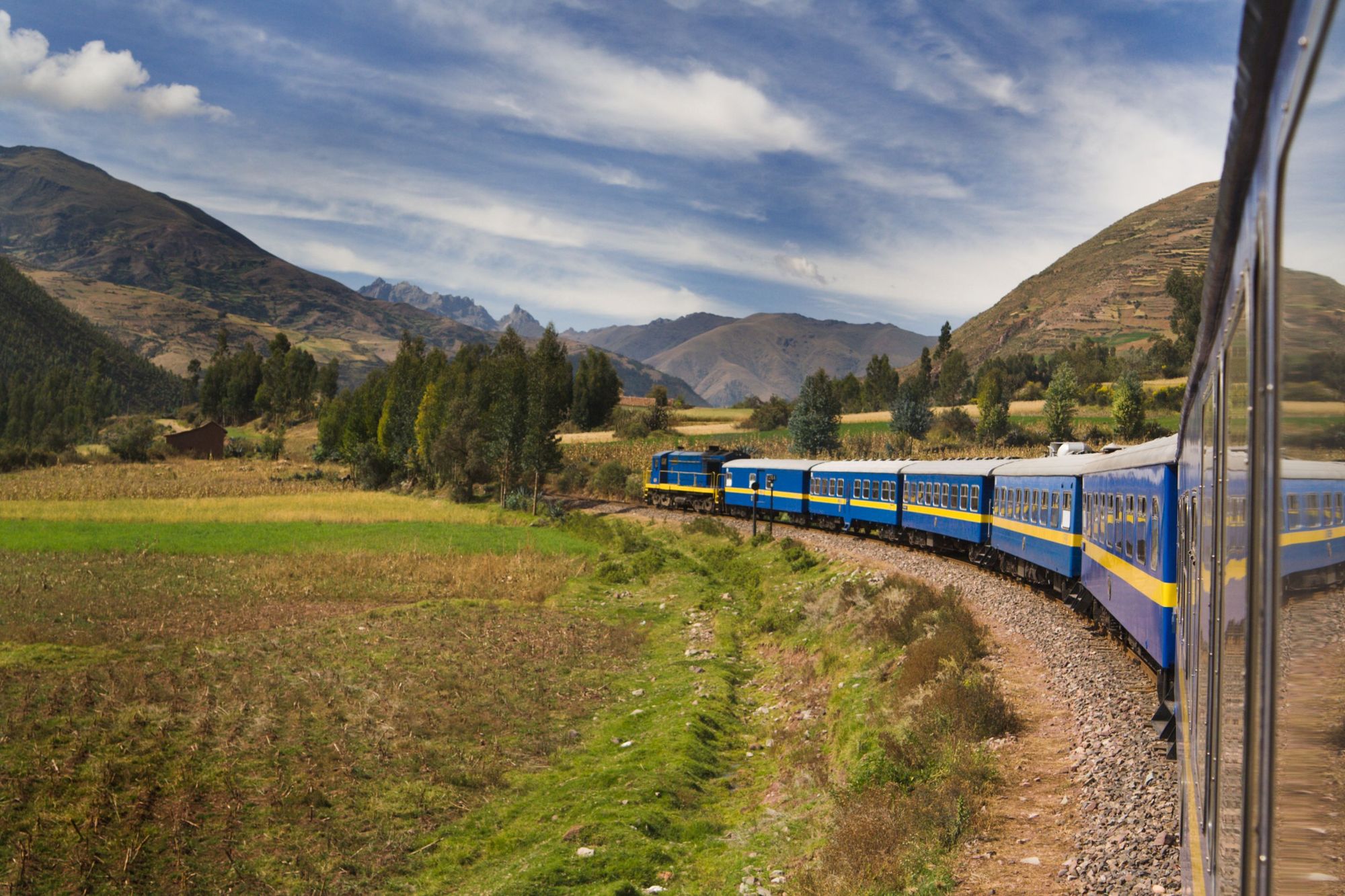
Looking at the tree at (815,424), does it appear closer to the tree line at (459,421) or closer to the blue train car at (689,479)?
the tree line at (459,421)

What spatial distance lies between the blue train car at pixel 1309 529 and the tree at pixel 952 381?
124857mm

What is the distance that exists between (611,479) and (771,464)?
2638cm

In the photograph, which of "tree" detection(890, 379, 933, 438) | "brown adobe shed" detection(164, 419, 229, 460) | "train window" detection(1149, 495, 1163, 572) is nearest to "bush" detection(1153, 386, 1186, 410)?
"tree" detection(890, 379, 933, 438)

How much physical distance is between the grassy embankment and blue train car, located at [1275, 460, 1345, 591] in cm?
774

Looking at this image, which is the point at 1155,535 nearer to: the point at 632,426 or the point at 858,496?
the point at 858,496

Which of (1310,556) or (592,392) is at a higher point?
(592,392)

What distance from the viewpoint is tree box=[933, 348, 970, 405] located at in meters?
124

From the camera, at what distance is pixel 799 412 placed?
85.8 metres

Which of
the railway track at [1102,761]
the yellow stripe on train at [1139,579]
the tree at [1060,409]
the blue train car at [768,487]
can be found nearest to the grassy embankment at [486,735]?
the railway track at [1102,761]

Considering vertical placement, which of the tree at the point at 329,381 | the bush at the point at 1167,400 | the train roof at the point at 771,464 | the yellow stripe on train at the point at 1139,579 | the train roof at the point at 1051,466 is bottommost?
the yellow stripe on train at the point at 1139,579

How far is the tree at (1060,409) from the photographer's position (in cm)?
7362

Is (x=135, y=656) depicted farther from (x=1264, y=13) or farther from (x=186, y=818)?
(x=1264, y=13)

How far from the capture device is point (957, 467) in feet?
92.5

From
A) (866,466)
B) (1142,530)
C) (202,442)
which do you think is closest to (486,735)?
(1142,530)
